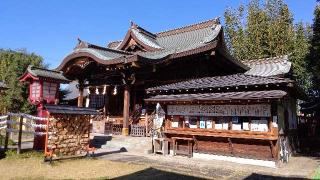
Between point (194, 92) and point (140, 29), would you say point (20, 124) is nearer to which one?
point (194, 92)

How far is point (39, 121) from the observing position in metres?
16.2

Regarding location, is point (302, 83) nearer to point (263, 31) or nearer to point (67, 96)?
point (263, 31)

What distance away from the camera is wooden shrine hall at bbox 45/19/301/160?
1362 cm

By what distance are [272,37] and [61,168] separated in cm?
3228

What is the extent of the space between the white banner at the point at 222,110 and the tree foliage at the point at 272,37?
75.5 ft

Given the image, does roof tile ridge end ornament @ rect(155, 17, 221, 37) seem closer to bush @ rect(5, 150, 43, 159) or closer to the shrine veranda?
the shrine veranda

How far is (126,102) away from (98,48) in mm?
5337

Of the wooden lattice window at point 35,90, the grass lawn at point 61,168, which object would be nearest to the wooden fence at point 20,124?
the grass lawn at point 61,168

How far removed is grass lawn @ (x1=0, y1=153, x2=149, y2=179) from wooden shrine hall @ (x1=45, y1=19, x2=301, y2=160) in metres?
4.57

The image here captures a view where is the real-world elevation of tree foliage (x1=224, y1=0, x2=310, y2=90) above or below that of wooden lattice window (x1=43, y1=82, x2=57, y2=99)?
above

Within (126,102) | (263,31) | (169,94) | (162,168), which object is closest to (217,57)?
(169,94)

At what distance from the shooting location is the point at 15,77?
34.6 meters

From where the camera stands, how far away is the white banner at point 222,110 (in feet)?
44.2

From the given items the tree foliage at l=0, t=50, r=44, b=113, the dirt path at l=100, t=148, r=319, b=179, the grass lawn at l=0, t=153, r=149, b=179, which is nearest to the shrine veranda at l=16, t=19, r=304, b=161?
the dirt path at l=100, t=148, r=319, b=179
